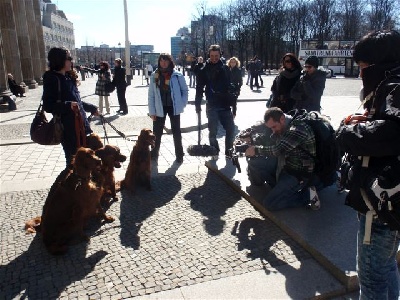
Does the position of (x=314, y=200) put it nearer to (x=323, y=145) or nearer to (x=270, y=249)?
(x=323, y=145)

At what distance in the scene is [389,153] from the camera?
1726 millimetres

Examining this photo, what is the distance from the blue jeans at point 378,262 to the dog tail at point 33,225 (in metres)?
3.24

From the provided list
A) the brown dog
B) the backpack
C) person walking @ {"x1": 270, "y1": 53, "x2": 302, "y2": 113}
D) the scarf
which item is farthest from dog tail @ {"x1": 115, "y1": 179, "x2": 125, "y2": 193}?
person walking @ {"x1": 270, "y1": 53, "x2": 302, "y2": 113}

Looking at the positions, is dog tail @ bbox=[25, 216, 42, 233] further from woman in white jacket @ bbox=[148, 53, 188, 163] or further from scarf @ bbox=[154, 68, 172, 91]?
scarf @ bbox=[154, 68, 172, 91]

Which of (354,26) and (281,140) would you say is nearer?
(281,140)

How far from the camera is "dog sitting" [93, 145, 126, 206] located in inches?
180

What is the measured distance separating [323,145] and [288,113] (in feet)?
3.96

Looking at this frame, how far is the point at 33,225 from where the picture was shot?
13.0 ft

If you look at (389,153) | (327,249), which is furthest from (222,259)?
(389,153)

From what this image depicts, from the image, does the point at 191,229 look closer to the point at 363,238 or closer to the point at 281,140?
the point at 281,140

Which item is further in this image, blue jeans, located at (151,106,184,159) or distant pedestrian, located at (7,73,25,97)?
distant pedestrian, located at (7,73,25,97)

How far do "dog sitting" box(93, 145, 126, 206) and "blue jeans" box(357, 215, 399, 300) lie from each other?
126 inches

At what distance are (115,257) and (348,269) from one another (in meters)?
2.11

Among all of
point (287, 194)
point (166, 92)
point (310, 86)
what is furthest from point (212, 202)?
point (310, 86)
